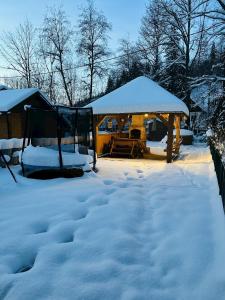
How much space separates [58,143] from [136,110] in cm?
554

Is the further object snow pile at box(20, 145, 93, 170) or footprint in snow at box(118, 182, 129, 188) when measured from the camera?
snow pile at box(20, 145, 93, 170)

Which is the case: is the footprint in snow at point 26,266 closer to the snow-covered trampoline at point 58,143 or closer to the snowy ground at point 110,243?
the snowy ground at point 110,243

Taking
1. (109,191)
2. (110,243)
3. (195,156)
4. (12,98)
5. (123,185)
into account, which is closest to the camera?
(110,243)

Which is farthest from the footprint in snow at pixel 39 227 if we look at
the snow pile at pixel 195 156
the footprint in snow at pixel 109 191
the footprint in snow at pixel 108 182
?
the snow pile at pixel 195 156

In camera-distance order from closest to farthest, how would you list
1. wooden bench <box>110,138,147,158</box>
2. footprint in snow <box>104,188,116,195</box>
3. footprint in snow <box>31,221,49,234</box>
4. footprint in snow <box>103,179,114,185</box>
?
footprint in snow <box>31,221,49,234</box>
footprint in snow <box>104,188,116,195</box>
footprint in snow <box>103,179,114,185</box>
wooden bench <box>110,138,147,158</box>

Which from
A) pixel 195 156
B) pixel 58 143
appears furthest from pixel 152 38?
pixel 58 143

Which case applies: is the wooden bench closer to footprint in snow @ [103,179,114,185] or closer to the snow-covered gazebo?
the snow-covered gazebo

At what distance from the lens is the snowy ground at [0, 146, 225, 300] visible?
335cm

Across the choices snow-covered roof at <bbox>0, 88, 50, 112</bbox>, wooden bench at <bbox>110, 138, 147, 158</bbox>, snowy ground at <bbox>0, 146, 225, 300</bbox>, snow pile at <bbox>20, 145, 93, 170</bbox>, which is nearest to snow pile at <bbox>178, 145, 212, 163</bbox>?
wooden bench at <bbox>110, 138, 147, 158</bbox>

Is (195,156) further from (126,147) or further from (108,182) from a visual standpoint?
(108,182)

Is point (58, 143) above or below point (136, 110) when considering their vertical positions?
below

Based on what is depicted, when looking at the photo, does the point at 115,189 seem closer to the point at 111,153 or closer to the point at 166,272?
the point at 166,272

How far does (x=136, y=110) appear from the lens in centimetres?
1360

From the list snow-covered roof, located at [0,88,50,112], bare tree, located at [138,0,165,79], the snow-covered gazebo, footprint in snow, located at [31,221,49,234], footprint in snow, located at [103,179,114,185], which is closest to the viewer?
footprint in snow, located at [31,221,49,234]
